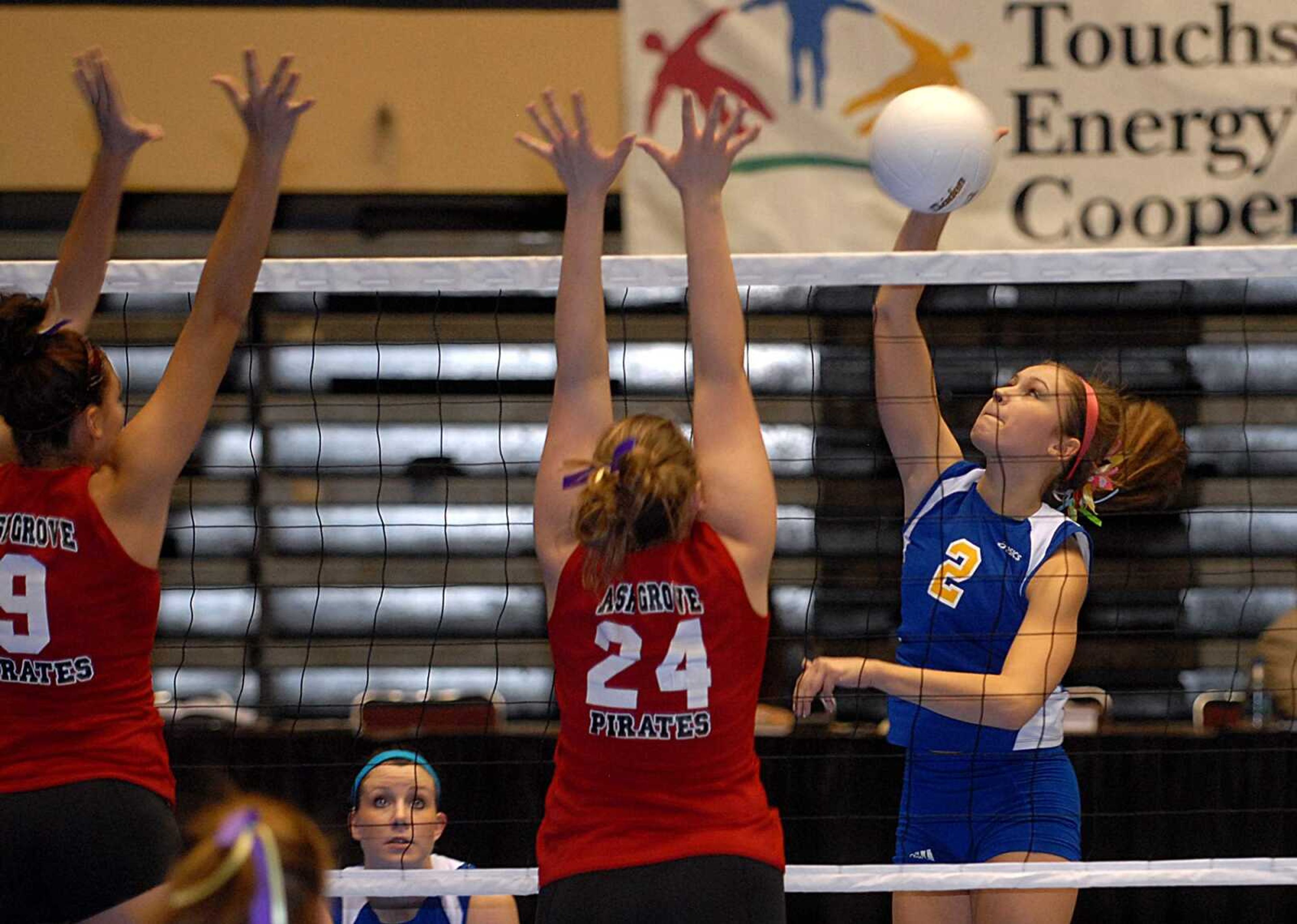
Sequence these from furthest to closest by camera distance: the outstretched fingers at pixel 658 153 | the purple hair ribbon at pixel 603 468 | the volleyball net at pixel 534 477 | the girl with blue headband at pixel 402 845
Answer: the volleyball net at pixel 534 477 → the girl with blue headband at pixel 402 845 → the outstretched fingers at pixel 658 153 → the purple hair ribbon at pixel 603 468

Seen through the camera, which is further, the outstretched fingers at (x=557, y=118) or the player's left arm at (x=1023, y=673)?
the player's left arm at (x=1023, y=673)

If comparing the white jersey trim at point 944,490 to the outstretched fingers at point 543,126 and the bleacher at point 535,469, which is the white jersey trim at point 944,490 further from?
the bleacher at point 535,469

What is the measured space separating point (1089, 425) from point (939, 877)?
1051mm

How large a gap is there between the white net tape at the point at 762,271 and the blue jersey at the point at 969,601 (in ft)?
1.70

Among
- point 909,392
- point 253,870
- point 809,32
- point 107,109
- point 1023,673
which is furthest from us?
point 809,32

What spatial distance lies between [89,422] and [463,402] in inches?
93.9

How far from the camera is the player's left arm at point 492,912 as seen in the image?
4074mm

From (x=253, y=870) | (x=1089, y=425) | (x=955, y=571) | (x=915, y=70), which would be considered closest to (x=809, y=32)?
(x=915, y=70)

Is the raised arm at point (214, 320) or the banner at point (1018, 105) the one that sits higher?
the banner at point (1018, 105)

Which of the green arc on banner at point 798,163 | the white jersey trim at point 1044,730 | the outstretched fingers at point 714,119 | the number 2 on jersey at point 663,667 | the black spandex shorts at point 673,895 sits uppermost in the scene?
the green arc on banner at point 798,163

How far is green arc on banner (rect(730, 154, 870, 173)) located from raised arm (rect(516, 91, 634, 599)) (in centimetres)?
290

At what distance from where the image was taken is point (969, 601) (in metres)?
3.45

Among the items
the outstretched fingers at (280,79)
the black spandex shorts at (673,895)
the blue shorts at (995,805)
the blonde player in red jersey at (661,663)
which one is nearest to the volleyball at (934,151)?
the blonde player in red jersey at (661,663)

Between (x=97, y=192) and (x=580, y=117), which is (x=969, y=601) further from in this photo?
(x=97, y=192)
